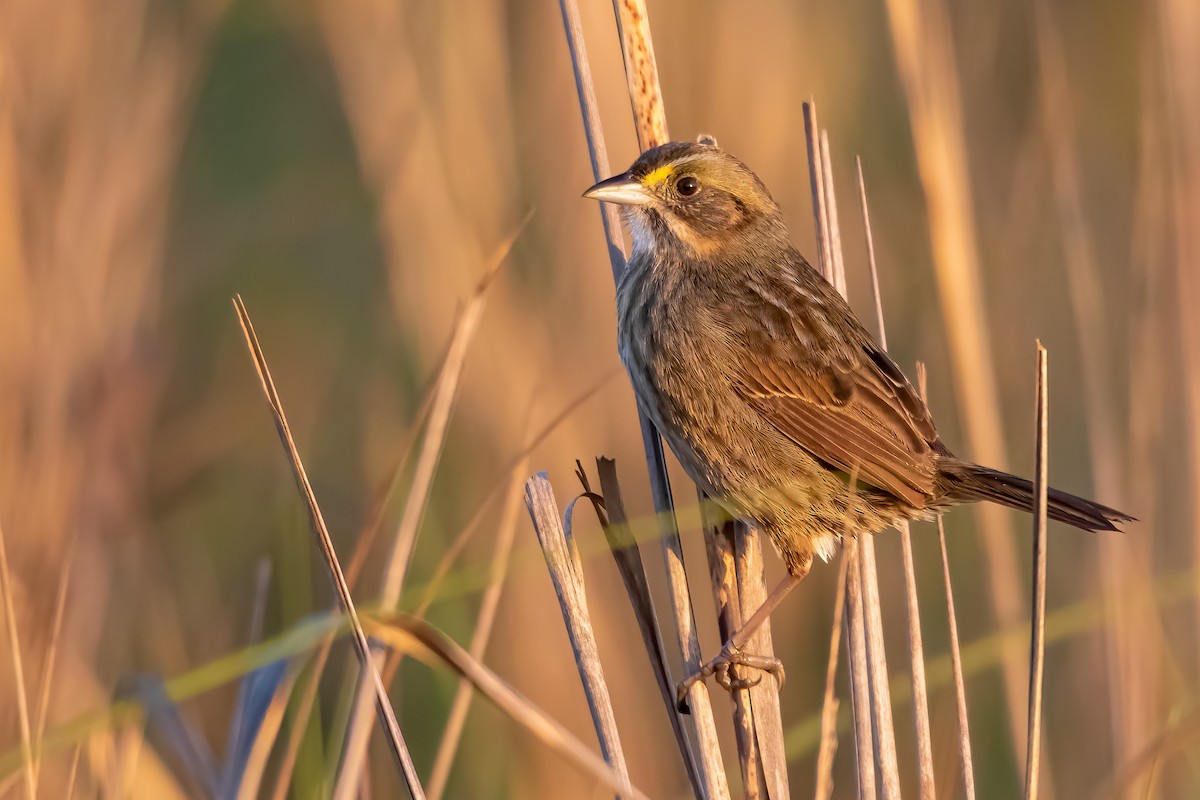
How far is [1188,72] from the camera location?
10.9 ft

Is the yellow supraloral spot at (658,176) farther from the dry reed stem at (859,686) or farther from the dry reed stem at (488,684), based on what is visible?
the dry reed stem at (488,684)

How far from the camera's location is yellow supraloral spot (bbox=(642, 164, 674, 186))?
9.04 feet

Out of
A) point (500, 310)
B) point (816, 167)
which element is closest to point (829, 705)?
point (816, 167)

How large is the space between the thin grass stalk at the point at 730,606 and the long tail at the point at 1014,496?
1.52ft

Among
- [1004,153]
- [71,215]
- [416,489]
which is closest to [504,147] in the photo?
[71,215]

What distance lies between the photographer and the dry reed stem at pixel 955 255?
2.99m

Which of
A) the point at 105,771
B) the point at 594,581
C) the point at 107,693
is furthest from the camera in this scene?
the point at 594,581

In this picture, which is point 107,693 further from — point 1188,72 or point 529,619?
point 1188,72

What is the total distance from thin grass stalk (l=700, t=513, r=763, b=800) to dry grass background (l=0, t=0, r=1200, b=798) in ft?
1.44

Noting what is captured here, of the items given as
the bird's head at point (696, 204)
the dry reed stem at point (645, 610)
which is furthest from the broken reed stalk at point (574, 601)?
the bird's head at point (696, 204)

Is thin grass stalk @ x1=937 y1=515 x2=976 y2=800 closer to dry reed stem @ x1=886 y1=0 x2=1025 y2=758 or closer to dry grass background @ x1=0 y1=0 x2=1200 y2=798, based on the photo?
dry grass background @ x1=0 y1=0 x2=1200 y2=798

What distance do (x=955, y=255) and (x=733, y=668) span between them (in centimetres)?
117

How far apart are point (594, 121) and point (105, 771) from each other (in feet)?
4.61

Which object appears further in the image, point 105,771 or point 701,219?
point 701,219
